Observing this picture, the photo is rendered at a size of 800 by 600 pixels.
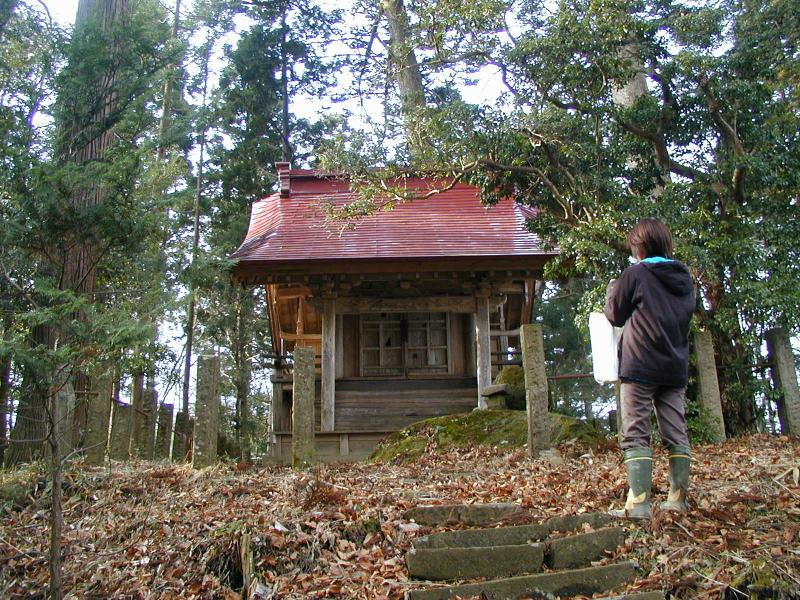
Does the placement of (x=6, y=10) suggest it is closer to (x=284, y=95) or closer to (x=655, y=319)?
(x=655, y=319)

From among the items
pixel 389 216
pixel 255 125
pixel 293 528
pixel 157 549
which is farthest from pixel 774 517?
pixel 255 125

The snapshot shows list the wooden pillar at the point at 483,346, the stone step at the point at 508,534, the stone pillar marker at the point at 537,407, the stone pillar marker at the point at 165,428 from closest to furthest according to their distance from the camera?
1. the stone step at the point at 508,534
2. the stone pillar marker at the point at 537,407
3. the wooden pillar at the point at 483,346
4. the stone pillar marker at the point at 165,428

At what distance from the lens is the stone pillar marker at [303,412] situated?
7184mm

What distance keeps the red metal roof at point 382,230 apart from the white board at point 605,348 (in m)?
6.52

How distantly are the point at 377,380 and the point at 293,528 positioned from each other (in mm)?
9027

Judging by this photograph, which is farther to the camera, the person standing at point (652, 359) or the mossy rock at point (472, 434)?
the mossy rock at point (472, 434)

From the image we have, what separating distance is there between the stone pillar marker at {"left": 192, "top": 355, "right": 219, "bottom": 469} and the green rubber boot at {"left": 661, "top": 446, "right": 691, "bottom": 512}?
4442 mm

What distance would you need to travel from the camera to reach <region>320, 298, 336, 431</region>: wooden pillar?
40.8ft

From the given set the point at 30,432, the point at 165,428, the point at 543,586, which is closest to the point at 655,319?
the point at 543,586

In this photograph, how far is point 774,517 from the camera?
4422mm

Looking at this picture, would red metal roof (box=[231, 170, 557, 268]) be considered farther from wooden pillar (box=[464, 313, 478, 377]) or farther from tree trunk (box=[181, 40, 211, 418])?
tree trunk (box=[181, 40, 211, 418])

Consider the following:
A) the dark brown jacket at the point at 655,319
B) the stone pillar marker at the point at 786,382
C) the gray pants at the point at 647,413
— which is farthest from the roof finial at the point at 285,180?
the gray pants at the point at 647,413

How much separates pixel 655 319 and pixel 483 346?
27.6 feet

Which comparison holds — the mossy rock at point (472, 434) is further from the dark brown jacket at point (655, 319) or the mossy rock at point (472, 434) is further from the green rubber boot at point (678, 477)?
the dark brown jacket at point (655, 319)
